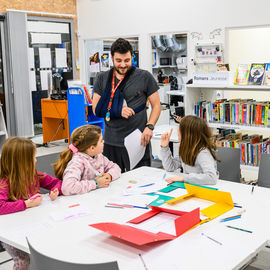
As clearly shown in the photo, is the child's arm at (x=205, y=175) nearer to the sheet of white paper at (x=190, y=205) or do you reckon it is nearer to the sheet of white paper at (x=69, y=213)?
the sheet of white paper at (x=190, y=205)

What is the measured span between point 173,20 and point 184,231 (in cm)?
558

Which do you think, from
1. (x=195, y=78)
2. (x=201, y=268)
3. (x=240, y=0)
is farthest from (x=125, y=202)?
(x=240, y=0)

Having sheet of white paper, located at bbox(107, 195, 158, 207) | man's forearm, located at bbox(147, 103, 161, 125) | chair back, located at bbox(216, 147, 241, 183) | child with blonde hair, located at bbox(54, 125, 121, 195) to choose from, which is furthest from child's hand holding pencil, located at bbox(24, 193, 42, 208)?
chair back, located at bbox(216, 147, 241, 183)

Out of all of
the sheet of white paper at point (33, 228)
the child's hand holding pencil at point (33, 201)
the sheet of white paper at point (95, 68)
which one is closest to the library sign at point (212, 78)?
the child's hand holding pencil at point (33, 201)

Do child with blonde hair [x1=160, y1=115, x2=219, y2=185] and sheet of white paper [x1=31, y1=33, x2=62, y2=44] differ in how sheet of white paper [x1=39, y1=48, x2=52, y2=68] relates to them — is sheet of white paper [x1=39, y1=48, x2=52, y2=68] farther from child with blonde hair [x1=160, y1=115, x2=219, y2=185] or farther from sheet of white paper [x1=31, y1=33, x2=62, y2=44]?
child with blonde hair [x1=160, y1=115, x2=219, y2=185]

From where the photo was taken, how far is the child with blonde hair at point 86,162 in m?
2.48

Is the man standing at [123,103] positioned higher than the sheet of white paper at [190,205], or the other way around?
the man standing at [123,103]

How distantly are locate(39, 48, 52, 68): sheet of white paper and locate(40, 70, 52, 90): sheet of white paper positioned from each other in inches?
4.6

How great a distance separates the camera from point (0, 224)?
6.48 feet

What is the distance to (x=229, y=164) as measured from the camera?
3.05 meters

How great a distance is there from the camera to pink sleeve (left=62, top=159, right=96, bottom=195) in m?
2.38

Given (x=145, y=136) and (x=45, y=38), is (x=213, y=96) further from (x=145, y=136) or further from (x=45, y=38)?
(x=45, y=38)

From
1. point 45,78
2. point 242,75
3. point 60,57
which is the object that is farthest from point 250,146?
point 60,57

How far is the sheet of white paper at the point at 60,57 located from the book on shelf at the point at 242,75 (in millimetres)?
4666
